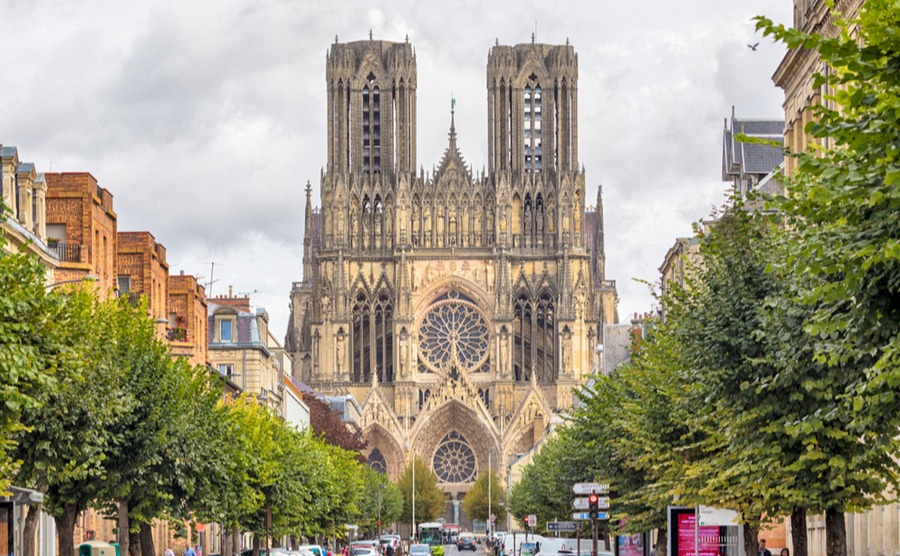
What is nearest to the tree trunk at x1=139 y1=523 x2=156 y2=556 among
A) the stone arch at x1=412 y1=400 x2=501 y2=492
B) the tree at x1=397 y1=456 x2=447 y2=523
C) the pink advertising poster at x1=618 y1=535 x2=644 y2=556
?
the pink advertising poster at x1=618 y1=535 x2=644 y2=556

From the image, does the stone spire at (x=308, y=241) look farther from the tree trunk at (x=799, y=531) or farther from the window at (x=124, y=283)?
the tree trunk at (x=799, y=531)

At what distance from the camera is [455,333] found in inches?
5842

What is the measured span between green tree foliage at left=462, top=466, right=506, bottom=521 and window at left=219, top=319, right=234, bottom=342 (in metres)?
59.0

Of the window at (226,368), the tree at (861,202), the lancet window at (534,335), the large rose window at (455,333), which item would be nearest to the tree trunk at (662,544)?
the tree at (861,202)

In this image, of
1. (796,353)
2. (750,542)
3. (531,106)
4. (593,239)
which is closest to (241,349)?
(750,542)

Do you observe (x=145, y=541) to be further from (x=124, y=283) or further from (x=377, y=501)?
(x=377, y=501)

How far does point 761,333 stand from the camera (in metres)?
24.3

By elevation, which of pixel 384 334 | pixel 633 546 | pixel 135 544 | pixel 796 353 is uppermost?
pixel 384 334

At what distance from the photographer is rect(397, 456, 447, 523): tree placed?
143625 millimetres

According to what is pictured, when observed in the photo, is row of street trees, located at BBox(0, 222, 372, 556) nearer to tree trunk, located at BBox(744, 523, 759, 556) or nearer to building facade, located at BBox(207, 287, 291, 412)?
tree trunk, located at BBox(744, 523, 759, 556)

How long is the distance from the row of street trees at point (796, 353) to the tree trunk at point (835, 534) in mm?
34

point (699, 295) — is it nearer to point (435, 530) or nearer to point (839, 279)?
point (839, 279)

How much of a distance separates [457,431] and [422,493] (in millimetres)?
7380

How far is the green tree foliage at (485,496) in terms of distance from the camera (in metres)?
148
